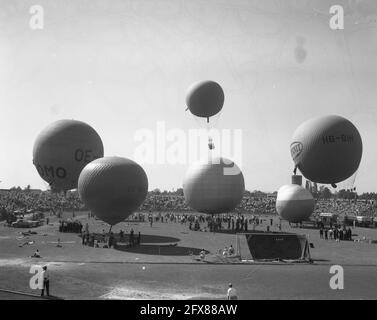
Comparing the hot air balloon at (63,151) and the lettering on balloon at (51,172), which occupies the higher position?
the hot air balloon at (63,151)

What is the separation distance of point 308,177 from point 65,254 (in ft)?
77.9

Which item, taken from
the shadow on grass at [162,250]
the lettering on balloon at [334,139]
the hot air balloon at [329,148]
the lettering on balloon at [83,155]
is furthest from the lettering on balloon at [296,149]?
the lettering on balloon at [83,155]

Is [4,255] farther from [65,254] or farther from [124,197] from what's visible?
[124,197]

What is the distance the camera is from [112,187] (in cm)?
3288

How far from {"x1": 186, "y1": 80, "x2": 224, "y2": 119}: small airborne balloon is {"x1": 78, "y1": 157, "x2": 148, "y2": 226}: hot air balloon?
28.4 ft

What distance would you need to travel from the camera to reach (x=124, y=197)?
3344 cm

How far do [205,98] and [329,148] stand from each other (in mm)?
12157

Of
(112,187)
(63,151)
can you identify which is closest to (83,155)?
(63,151)

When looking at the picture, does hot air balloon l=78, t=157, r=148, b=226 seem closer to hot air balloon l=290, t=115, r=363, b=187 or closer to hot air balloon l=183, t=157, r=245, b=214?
hot air balloon l=183, t=157, r=245, b=214

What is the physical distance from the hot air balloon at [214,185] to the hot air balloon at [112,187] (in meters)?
14.7

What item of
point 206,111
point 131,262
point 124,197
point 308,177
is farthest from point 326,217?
point 131,262

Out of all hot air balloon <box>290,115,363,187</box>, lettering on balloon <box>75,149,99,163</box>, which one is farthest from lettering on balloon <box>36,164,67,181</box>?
hot air balloon <box>290,115,363,187</box>

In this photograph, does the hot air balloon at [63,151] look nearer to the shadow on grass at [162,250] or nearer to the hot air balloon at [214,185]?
the hot air balloon at [214,185]

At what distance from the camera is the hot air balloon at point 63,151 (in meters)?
42.3
